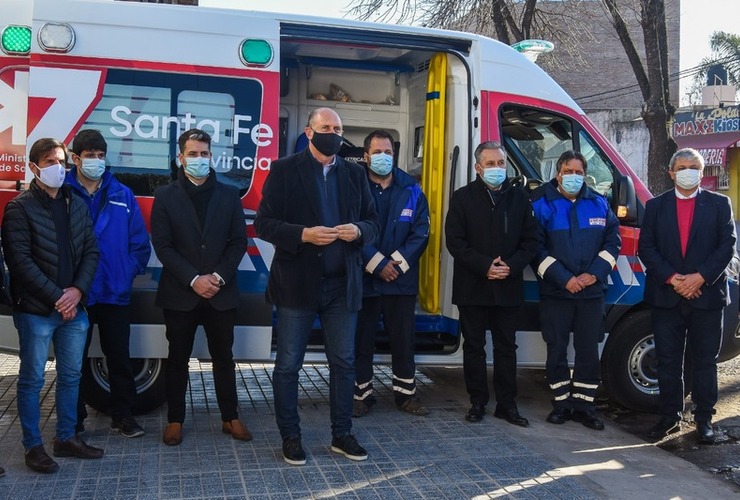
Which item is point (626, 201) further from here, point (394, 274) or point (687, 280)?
point (394, 274)

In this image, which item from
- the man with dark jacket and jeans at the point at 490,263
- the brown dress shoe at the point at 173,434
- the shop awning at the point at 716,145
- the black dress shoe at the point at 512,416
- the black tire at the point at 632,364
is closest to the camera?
the brown dress shoe at the point at 173,434

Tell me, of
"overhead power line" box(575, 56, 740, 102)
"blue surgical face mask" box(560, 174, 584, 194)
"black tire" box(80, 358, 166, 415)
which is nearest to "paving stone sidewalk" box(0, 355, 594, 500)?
"black tire" box(80, 358, 166, 415)

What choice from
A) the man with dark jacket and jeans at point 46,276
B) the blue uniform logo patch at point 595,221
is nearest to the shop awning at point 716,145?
the blue uniform logo patch at point 595,221

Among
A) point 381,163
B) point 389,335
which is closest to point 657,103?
point 381,163

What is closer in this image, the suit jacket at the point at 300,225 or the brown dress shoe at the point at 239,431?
the suit jacket at the point at 300,225

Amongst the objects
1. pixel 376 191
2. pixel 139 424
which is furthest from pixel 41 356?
pixel 376 191

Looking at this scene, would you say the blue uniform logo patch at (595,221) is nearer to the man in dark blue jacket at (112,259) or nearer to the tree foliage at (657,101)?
the man in dark blue jacket at (112,259)

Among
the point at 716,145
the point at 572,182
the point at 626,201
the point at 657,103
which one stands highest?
the point at 716,145

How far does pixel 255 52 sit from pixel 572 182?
2358 mm

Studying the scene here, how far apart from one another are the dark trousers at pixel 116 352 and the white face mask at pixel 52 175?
34.8 inches

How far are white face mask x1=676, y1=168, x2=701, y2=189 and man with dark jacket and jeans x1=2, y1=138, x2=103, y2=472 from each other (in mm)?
3842

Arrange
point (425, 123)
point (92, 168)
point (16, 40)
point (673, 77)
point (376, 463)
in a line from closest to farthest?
point (376, 463) → point (92, 168) → point (16, 40) → point (425, 123) → point (673, 77)

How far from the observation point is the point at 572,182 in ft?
19.2

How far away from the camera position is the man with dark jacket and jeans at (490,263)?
5.74m
